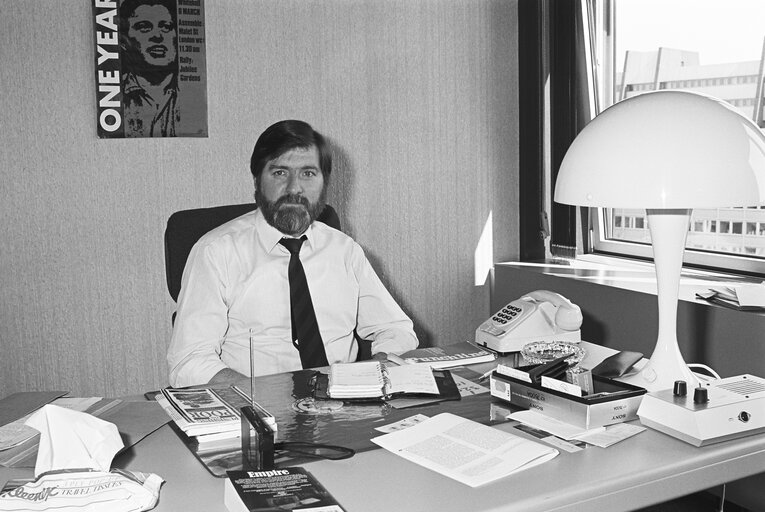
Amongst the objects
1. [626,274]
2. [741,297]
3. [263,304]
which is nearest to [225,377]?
[263,304]

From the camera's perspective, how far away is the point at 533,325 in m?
2.06

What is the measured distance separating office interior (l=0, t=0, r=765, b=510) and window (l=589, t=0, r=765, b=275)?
461 mm

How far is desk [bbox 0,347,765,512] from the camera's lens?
1.18 meters

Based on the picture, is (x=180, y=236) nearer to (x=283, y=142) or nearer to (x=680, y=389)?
(x=283, y=142)

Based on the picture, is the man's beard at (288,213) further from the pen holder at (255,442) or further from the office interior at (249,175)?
the pen holder at (255,442)

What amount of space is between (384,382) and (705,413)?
66 centimetres

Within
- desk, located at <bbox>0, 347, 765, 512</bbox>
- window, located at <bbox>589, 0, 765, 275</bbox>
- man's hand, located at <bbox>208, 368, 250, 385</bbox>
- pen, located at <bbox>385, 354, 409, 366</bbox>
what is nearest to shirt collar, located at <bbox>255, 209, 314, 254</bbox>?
man's hand, located at <bbox>208, 368, 250, 385</bbox>

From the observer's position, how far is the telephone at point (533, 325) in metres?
2.04

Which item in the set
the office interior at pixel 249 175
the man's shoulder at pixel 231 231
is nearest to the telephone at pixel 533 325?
the office interior at pixel 249 175

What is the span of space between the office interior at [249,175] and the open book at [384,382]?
1.15m

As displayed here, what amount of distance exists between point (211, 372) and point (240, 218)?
556mm

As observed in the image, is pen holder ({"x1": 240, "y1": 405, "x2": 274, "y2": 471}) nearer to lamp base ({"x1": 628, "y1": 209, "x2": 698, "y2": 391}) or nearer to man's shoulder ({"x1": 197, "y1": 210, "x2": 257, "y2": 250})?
lamp base ({"x1": 628, "y1": 209, "x2": 698, "y2": 391})

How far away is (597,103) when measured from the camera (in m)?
3.43

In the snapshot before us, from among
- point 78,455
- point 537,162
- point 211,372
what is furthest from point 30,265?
point 537,162
